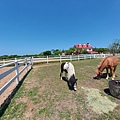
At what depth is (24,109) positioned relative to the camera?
282cm

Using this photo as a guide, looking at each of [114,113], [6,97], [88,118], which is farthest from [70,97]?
[6,97]

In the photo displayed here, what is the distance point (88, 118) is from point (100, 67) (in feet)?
11.9

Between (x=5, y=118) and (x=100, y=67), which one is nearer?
(x=5, y=118)

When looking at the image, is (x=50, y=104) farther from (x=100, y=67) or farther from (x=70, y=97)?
(x=100, y=67)

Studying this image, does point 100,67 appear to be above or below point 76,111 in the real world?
above

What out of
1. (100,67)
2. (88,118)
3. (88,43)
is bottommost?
A: (88,118)

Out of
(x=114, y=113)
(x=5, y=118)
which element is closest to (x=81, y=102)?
(x=114, y=113)

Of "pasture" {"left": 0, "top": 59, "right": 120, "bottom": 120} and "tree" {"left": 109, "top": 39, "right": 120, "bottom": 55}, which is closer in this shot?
"pasture" {"left": 0, "top": 59, "right": 120, "bottom": 120}

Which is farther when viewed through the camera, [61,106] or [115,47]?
[115,47]

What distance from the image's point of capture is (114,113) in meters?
Answer: 2.62

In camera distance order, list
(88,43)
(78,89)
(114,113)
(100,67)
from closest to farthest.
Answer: (114,113) → (78,89) → (100,67) → (88,43)

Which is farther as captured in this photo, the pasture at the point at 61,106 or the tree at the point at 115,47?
the tree at the point at 115,47

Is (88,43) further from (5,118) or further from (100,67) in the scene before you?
(5,118)

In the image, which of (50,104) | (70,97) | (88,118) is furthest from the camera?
(70,97)
